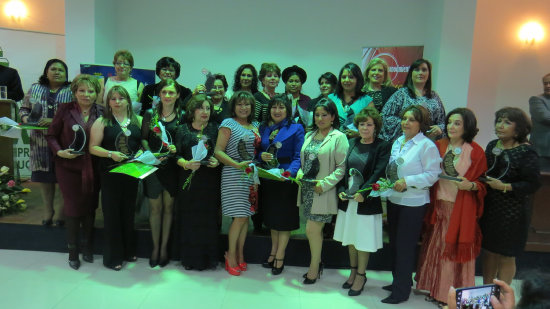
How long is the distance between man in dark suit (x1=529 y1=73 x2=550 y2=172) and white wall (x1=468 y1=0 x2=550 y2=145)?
6.61 ft

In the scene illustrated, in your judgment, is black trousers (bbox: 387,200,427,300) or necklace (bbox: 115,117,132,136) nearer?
black trousers (bbox: 387,200,427,300)

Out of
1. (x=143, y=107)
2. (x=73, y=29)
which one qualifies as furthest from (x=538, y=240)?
(x=73, y=29)

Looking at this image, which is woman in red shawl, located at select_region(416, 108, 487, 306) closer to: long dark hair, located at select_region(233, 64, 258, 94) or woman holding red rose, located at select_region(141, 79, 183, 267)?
long dark hair, located at select_region(233, 64, 258, 94)

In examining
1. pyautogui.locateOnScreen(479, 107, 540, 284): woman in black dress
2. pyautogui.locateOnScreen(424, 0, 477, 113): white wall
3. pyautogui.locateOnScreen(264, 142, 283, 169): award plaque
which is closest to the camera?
pyautogui.locateOnScreen(479, 107, 540, 284): woman in black dress

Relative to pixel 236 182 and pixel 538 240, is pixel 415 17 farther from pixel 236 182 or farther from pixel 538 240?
pixel 236 182

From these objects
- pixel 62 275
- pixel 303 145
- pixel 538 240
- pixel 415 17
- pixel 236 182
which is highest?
pixel 415 17

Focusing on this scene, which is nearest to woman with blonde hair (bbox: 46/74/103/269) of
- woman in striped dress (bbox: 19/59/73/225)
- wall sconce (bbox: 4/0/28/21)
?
woman in striped dress (bbox: 19/59/73/225)

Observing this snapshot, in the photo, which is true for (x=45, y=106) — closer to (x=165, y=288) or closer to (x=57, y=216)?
(x=57, y=216)

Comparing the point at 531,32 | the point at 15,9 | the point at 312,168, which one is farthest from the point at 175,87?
the point at 531,32

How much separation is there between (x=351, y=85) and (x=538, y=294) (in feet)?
8.38

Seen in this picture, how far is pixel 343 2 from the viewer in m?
5.94

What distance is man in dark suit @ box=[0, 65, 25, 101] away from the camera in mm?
4457

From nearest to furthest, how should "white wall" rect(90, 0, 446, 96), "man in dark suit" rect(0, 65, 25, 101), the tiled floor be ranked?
the tiled floor
"man in dark suit" rect(0, 65, 25, 101)
"white wall" rect(90, 0, 446, 96)

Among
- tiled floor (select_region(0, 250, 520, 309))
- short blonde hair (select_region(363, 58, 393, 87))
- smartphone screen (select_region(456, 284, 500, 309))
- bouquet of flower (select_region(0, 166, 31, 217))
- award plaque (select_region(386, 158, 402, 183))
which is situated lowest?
Answer: tiled floor (select_region(0, 250, 520, 309))
